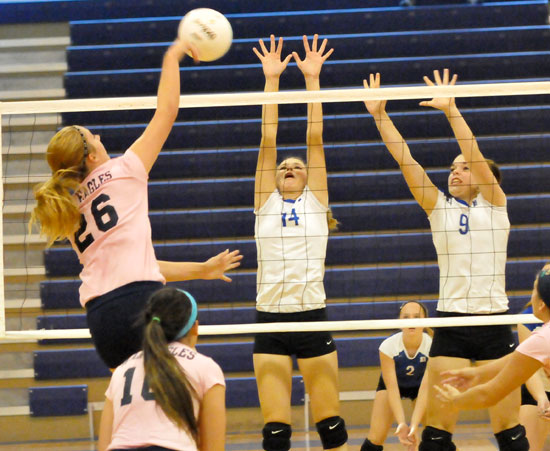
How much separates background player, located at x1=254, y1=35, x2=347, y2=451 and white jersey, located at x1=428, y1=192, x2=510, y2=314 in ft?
2.09

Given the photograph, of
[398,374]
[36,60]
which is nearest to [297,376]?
[398,374]

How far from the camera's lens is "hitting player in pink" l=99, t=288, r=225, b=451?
2338 mm

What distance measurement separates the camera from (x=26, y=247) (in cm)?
761

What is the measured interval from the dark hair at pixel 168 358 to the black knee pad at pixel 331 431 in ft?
5.47

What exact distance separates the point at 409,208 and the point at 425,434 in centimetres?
367

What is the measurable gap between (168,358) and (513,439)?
2257 mm

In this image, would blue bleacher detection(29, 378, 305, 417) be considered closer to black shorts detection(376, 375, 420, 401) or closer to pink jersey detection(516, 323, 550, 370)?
black shorts detection(376, 375, 420, 401)

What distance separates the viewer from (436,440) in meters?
3.97

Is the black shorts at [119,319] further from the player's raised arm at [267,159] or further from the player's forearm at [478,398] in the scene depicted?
the player's raised arm at [267,159]

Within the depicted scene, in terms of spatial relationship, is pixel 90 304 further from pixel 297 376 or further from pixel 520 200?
pixel 520 200

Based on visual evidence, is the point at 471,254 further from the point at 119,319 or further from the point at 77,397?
the point at 77,397

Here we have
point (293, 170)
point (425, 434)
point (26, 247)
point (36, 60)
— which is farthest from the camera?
point (36, 60)

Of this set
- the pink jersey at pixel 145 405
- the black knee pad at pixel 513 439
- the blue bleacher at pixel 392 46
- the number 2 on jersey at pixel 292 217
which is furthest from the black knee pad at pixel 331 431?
the blue bleacher at pixel 392 46

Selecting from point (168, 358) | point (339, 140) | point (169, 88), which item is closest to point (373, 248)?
point (339, 140)
